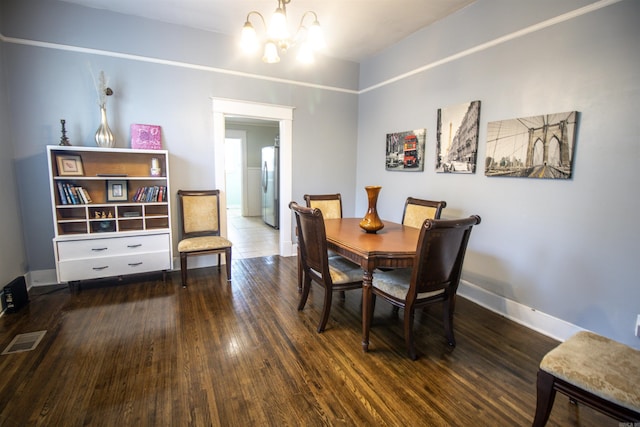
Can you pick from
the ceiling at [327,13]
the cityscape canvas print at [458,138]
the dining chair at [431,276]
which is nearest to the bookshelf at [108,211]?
the ceiling at [327,13]

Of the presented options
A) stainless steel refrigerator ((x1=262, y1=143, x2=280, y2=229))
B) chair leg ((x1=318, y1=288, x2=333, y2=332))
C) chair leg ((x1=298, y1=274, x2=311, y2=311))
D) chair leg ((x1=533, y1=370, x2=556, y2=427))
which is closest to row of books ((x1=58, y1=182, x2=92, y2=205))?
chair leg ((x1=298, y1=274, x2=311, y2=311))

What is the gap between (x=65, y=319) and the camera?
248 centimetres

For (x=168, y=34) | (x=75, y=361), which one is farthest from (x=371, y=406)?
(x=168, y=34)

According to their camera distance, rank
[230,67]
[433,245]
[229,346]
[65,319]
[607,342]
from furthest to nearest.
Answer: [230,67] → [65,319] → [229,346] → [433,245] → [607,342]

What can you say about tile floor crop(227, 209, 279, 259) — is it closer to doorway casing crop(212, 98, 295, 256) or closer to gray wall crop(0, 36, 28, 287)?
doorway casing crop(212, 98, 295, 256)

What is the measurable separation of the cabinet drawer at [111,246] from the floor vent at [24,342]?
85 cm

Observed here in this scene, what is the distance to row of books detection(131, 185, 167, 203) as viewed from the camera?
10.8 ft

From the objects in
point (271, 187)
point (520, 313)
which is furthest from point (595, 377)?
point (271, 187)

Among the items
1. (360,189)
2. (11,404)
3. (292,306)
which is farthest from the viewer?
(360,189)

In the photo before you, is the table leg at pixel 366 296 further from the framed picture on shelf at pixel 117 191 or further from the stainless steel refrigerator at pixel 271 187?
the stainless steel refrigerator at pixel 271 187

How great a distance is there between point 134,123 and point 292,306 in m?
2.65

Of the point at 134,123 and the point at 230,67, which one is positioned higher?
the point at 230,67

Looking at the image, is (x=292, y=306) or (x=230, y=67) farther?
(x=230, y=67)

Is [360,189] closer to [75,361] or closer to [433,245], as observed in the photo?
[433,245]
